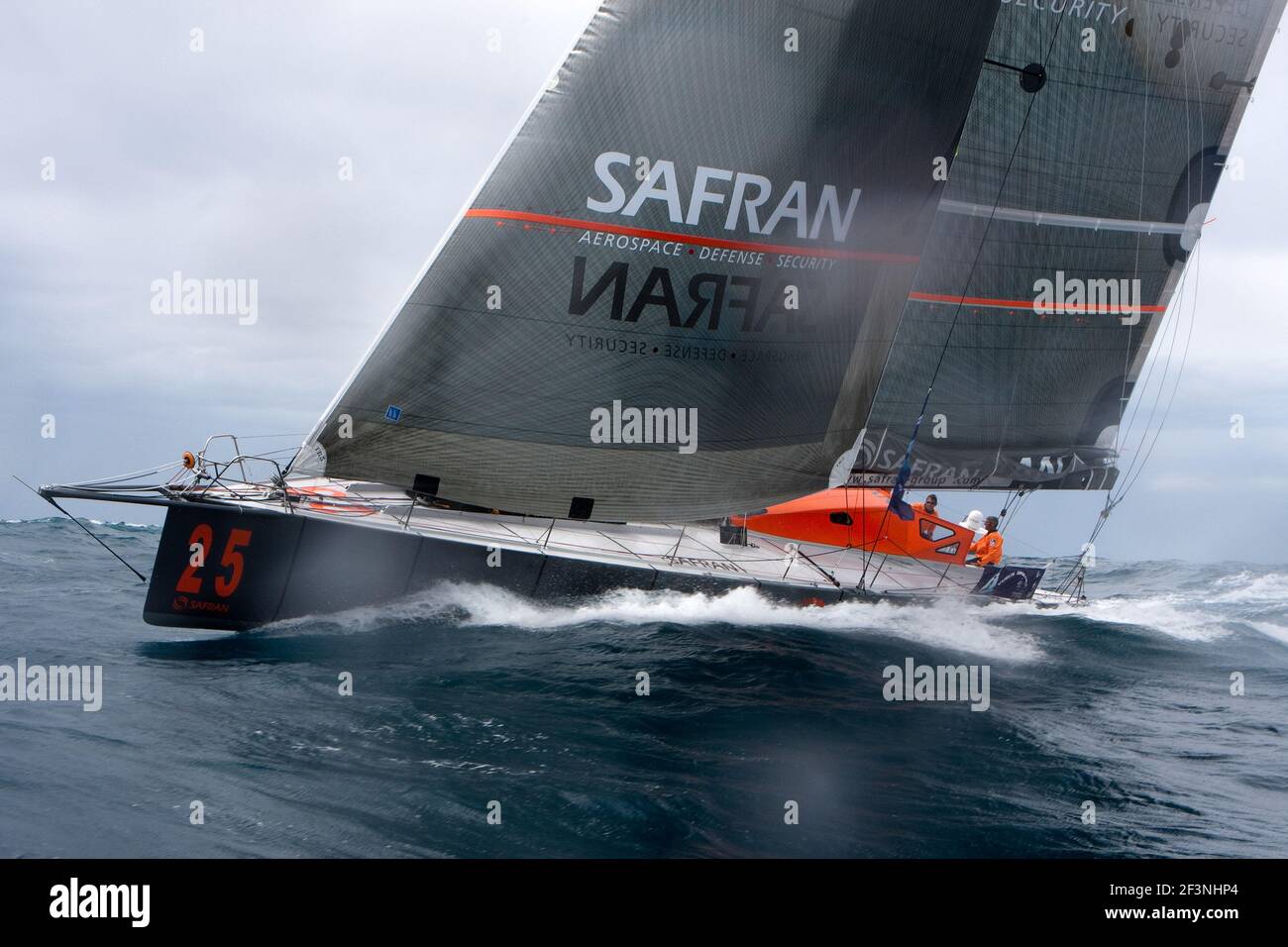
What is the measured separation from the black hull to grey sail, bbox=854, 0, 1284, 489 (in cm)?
612

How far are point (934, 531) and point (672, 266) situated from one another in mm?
7874

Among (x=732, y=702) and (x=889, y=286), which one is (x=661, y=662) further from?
(x=889, y=286)

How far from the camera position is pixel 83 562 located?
1966cm

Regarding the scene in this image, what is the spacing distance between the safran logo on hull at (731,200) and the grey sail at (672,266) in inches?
0.8

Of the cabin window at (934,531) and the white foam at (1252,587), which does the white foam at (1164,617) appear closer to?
the cabin window at (934,531)

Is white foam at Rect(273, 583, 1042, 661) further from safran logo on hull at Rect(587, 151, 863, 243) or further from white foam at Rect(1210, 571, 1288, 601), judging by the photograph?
white foam at Rect(1210, 571, 1288, 601)

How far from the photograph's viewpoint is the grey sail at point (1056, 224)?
1440cm

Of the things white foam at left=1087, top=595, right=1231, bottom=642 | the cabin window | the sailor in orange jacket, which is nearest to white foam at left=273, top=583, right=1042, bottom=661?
the sailor in orange jacket

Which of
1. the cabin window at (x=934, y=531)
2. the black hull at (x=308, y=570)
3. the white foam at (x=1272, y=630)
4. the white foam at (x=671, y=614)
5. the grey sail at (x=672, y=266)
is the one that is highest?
the grey sail at (x=672, y=266)

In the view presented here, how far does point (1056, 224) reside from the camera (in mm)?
15094

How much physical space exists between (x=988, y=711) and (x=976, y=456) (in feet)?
24.0

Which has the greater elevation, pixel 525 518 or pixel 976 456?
pixel 976 456

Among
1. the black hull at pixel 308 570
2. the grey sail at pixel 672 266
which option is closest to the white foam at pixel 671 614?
the black hull at pixel 308 570
